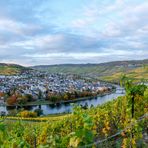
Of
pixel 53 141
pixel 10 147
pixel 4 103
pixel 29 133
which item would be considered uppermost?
pixel 53 141

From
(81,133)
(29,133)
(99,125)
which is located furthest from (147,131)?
(81,133)

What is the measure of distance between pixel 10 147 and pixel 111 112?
22393 millimetres

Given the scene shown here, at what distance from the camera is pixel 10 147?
328 inches

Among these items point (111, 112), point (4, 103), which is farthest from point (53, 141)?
point (4, 103)

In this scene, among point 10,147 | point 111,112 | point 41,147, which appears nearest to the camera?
point 41,147

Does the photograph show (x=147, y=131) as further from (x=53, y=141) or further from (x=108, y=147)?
(x=53, y=141)

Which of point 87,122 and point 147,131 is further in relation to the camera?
point 147,131

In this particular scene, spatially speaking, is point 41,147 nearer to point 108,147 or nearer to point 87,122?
point 87,122

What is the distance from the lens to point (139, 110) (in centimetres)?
1396

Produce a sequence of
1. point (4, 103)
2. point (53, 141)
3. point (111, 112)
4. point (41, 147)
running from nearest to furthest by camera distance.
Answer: point (41, 147) → point (53, 141) → point (111, 112) → point (4, 103)

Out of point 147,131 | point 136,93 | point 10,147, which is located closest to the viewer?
point 10,147

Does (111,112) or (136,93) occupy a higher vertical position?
(136,93)

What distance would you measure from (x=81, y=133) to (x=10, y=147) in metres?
2.85

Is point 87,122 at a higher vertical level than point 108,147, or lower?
higher
